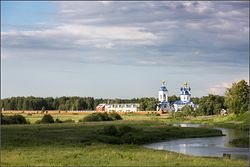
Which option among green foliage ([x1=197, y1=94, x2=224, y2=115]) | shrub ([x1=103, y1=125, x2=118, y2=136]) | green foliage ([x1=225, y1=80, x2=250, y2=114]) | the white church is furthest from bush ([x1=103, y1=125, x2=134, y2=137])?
the white church

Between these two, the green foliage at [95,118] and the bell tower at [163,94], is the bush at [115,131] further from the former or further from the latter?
the bell tower at [163,94]

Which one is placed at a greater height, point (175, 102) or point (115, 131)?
point (175, 102)

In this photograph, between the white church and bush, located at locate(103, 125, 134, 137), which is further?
the white church

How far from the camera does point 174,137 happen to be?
59719 millimetres

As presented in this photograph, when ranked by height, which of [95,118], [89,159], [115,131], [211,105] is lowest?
→ [89,159]

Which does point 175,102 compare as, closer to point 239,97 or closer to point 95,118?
point 239,97

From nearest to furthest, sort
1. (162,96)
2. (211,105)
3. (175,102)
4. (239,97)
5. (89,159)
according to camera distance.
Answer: (89,159), (239,97), (211,105), (175,102), (162,96)

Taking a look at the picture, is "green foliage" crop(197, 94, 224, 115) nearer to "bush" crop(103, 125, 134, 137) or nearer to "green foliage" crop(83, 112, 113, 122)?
"green foliage" crop(83, 112, 113, 122)

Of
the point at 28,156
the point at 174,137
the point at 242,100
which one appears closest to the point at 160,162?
the point at 28,156

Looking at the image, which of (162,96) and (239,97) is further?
(162,96)

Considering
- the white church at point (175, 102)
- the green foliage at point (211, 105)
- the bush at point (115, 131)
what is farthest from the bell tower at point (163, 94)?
the bush at point (115, 131)

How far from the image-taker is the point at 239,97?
97750mm

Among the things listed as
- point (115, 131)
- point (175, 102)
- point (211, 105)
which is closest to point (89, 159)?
point (115, 131)

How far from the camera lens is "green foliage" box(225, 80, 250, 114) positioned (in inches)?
3824
